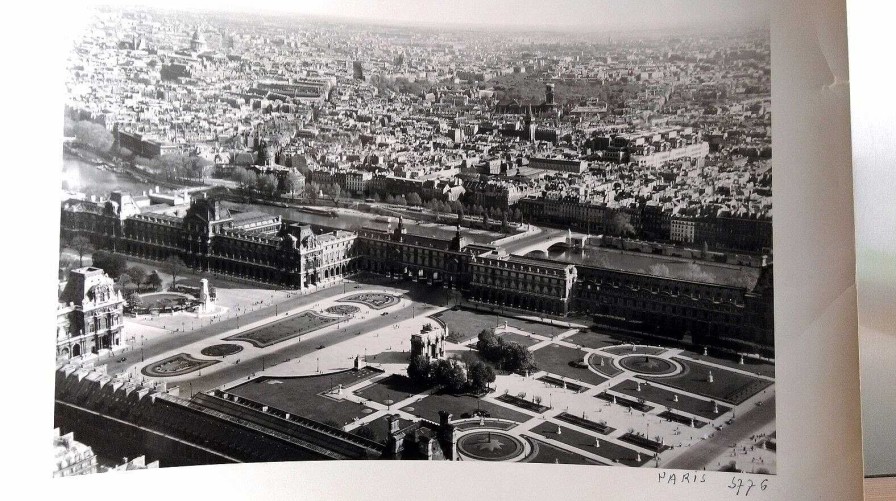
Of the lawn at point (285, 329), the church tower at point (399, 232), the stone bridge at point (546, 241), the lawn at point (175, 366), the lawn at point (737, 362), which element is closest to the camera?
the lawn at point (737, 362)

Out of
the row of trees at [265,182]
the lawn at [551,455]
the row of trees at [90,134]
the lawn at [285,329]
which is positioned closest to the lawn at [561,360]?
the lawn at [551,455]

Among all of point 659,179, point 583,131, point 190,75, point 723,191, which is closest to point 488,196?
point 583,131

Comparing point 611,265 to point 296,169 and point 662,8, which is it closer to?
point 662,8

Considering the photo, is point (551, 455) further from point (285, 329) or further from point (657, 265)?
point (285, 329)

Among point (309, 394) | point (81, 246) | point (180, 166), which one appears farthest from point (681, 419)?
point (81, 246)

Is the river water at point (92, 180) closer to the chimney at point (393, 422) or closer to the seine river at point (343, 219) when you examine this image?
the seine river at point (343, 219)

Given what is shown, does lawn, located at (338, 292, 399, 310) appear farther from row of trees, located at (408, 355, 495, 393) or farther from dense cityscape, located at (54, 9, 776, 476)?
row of trees, located at (408, 355, 495, 393)
